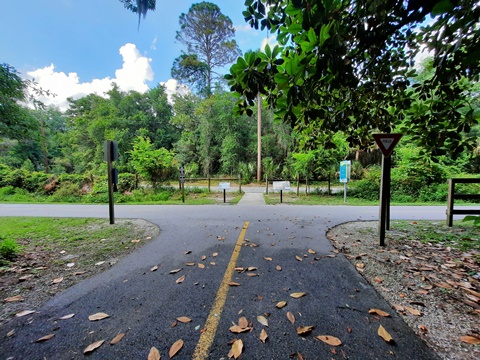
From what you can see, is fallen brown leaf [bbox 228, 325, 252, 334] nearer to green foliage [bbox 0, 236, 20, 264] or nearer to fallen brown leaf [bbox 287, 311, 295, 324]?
fallen brown leaf [bbox 287, 311, 295, 324]

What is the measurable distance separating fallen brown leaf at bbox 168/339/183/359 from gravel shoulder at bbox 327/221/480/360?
6.54ft

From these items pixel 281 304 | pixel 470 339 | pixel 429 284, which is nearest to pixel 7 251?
pixel 281 304

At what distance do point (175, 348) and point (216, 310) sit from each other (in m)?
0.55

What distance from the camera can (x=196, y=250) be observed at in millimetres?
3898

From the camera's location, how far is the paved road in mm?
1682

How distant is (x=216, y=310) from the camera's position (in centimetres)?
216

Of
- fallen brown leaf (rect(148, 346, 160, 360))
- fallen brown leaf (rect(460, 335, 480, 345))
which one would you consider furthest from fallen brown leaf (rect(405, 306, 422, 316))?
fallen brown leaf (rect(148, 346, 160, 360))

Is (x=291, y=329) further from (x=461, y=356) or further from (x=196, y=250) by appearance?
(x=196, y=250)

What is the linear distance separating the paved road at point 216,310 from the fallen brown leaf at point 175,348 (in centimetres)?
3

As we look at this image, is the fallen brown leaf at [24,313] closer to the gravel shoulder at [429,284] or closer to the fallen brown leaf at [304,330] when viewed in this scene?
the fallen brown leaf at [304,330]

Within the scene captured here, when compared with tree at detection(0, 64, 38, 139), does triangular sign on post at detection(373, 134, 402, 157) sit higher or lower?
lower

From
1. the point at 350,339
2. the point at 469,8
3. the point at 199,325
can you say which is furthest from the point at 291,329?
the point at 469,8

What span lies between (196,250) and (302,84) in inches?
125

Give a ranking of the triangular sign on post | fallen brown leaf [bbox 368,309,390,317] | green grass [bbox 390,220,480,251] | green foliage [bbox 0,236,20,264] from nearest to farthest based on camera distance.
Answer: fallen brown leaf [bbox 368,309,390,317] < green foliage [bbox 0,236,20,264] < the triangular sign on post < green grass [bbox 390,220,480,251]
